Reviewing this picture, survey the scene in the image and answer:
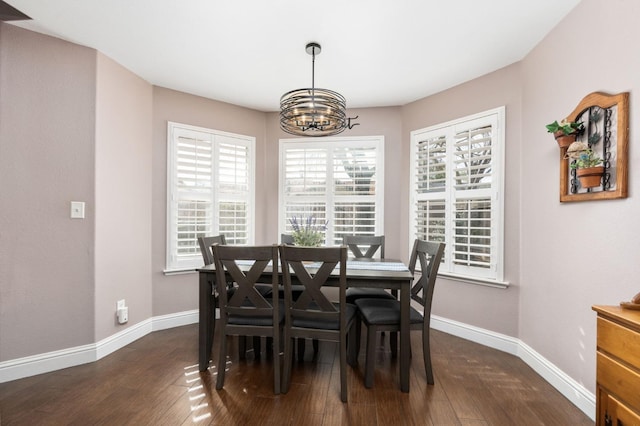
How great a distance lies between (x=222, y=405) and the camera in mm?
2010

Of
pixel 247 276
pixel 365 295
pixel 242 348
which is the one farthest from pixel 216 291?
pixel 365 295

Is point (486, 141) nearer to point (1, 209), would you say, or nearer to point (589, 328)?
point (589, 328)

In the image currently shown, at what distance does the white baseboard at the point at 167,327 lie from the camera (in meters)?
2.09

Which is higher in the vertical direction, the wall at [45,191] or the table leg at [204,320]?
the wall at [45,191]

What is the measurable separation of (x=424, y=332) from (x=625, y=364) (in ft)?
3.82

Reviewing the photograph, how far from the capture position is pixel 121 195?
9.89 feet

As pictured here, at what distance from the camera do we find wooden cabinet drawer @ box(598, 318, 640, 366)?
123 cm

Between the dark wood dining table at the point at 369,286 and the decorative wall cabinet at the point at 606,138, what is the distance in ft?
4.13

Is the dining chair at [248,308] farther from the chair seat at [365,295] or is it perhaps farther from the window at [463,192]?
the window at [463,192]

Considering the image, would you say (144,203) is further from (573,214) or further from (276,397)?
(573,214)

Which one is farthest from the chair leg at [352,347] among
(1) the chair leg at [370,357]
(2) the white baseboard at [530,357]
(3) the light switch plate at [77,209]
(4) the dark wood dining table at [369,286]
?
(3) the light switch plate at [77,209]

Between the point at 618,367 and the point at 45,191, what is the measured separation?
148 inches

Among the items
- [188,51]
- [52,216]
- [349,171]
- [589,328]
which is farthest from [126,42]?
[589,328]

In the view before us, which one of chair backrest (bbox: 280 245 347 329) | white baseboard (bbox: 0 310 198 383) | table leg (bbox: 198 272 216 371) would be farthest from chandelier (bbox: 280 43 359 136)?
white baseboard (bbox: 0 310 198 383)
